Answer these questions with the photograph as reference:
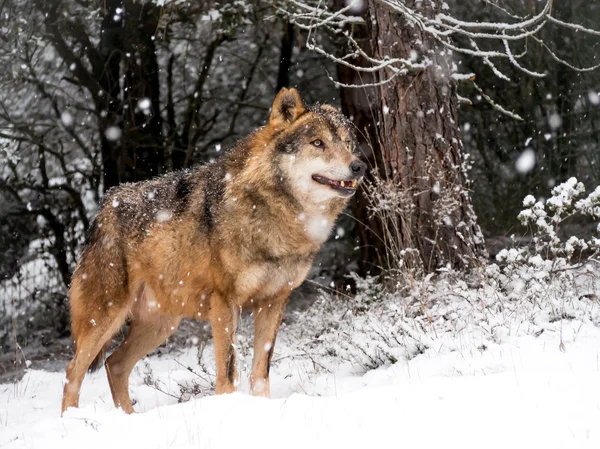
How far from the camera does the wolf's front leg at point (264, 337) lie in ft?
19.5

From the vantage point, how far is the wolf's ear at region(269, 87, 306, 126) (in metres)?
5.92

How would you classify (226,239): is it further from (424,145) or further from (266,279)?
(424,145)

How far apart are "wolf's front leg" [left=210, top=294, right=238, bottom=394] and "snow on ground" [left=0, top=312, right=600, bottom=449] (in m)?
0.86

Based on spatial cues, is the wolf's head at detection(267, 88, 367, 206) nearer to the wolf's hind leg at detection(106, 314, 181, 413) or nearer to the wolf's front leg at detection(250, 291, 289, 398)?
the wolf's front leg at detection(250, 291, 289, 398)

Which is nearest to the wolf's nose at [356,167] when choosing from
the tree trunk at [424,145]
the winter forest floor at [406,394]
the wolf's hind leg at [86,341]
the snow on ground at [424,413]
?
the winter forest floor at [406,394]

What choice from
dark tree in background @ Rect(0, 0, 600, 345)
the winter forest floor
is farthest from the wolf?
dark tree in background @ Rect(0, 0, 600, 345)

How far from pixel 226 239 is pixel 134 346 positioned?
5.62 ft

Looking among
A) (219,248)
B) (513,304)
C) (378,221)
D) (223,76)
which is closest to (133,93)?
(223,76)

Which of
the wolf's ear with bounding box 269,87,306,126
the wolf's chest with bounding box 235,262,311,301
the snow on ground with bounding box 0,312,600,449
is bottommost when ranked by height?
the snow on ground with bounding box 0,312,600,449

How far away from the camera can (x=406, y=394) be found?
4.56 meters

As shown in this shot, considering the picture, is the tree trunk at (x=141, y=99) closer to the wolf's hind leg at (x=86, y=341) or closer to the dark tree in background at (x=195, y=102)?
the dark tree in background at (x=195, y=102)

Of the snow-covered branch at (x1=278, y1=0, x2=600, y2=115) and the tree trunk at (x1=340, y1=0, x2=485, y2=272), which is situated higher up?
the snow-covered branch at (x1=278, y1=0, x2=600, y2=115)

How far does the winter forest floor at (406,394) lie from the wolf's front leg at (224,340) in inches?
27.3

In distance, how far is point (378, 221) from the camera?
927cm
